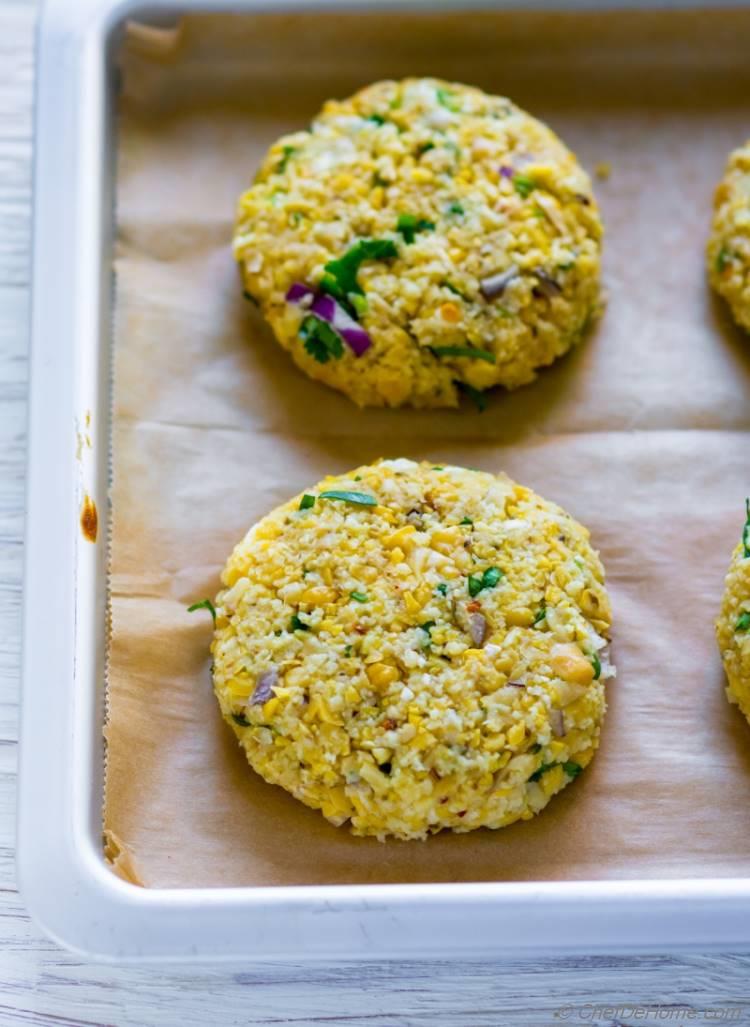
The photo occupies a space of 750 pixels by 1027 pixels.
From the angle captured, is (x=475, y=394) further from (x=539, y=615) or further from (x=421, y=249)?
(x=539, y=615)

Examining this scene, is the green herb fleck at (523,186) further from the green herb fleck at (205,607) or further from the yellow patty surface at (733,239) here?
the green herb fleck at (205,607)

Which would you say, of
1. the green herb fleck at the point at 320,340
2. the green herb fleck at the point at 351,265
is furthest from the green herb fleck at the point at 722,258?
the green herb fleck at the point at 320,340

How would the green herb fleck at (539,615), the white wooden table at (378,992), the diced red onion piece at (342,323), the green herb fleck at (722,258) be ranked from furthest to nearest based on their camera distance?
the green herb fleck at (722,258) < the diced red onion piece at (342,323) < the green herb fleck at (539,615) < the white wooden table at (378,992)

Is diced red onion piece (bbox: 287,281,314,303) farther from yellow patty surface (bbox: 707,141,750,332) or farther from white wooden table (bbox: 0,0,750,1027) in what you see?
white wooden table (bbox: 0,0,750,1027)

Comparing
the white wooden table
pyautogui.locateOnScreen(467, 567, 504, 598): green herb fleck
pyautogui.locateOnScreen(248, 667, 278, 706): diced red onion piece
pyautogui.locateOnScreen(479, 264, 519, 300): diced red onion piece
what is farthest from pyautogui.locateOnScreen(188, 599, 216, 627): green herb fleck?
pyautogui.locateOnScreen(479, 264, 519, 300): diced red onion piece

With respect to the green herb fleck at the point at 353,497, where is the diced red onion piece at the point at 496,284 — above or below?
above

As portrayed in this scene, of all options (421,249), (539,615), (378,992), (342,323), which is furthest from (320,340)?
(378,992)

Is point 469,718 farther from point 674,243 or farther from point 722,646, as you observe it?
point 674,243
